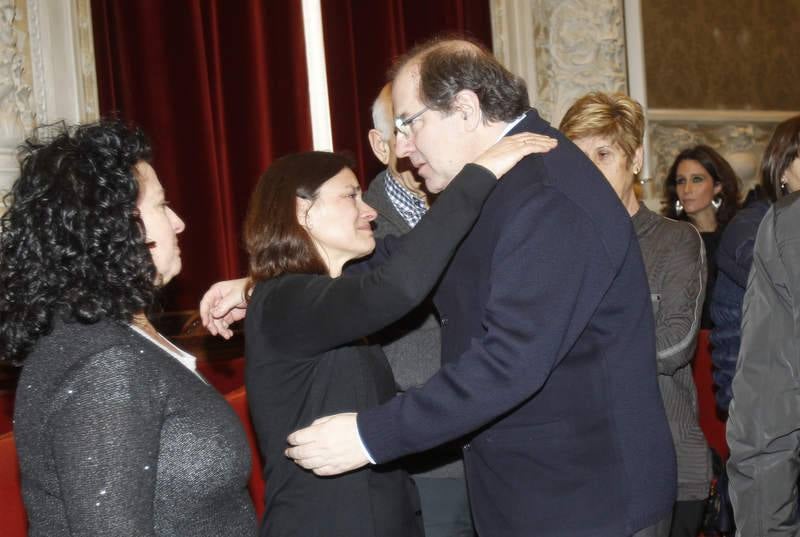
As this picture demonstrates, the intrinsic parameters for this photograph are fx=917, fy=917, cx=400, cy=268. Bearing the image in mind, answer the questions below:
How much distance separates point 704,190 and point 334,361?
353cm

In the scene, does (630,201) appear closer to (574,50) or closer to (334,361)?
(334,361)

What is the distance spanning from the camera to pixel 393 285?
74.7 inches

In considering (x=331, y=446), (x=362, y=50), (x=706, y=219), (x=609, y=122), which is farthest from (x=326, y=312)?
(x=706, y=219)

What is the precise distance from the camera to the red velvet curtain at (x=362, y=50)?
16.4ft


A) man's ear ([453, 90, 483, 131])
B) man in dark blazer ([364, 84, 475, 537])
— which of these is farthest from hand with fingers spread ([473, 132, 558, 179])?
man in dark blazer ([364, 84, 475, 537])

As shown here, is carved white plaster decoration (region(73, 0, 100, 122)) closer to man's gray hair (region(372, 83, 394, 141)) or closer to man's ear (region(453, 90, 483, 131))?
man's gray hair (region(372, 83, 394, 141))

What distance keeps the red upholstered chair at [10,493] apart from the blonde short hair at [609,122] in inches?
74.4

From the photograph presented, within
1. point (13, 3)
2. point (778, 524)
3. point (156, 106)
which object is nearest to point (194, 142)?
point (156, 106)

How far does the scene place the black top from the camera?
190 cm

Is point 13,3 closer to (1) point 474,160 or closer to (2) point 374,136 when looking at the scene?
(2) point 374,136

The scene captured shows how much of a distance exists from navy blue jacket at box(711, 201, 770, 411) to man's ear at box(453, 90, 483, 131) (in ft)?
5.25

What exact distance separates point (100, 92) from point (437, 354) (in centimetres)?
239

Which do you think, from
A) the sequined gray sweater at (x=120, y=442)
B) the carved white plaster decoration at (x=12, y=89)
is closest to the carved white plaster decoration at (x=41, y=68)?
the carved white plaster decoration at (x=12, y=89)

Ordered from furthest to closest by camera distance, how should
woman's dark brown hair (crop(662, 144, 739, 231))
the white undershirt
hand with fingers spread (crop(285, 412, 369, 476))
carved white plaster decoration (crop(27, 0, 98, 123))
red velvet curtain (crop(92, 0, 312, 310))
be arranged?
woman's dark brown hair (crop(662, 144, 739, 231)) < red velvet curtain (crop(92, 0, 312, 310)) < carved white plaster decoration (crop(27, 0, 98, 123)) < hand with fingers spread (crop(285, 412, 369, 476)) < the white undershirt
